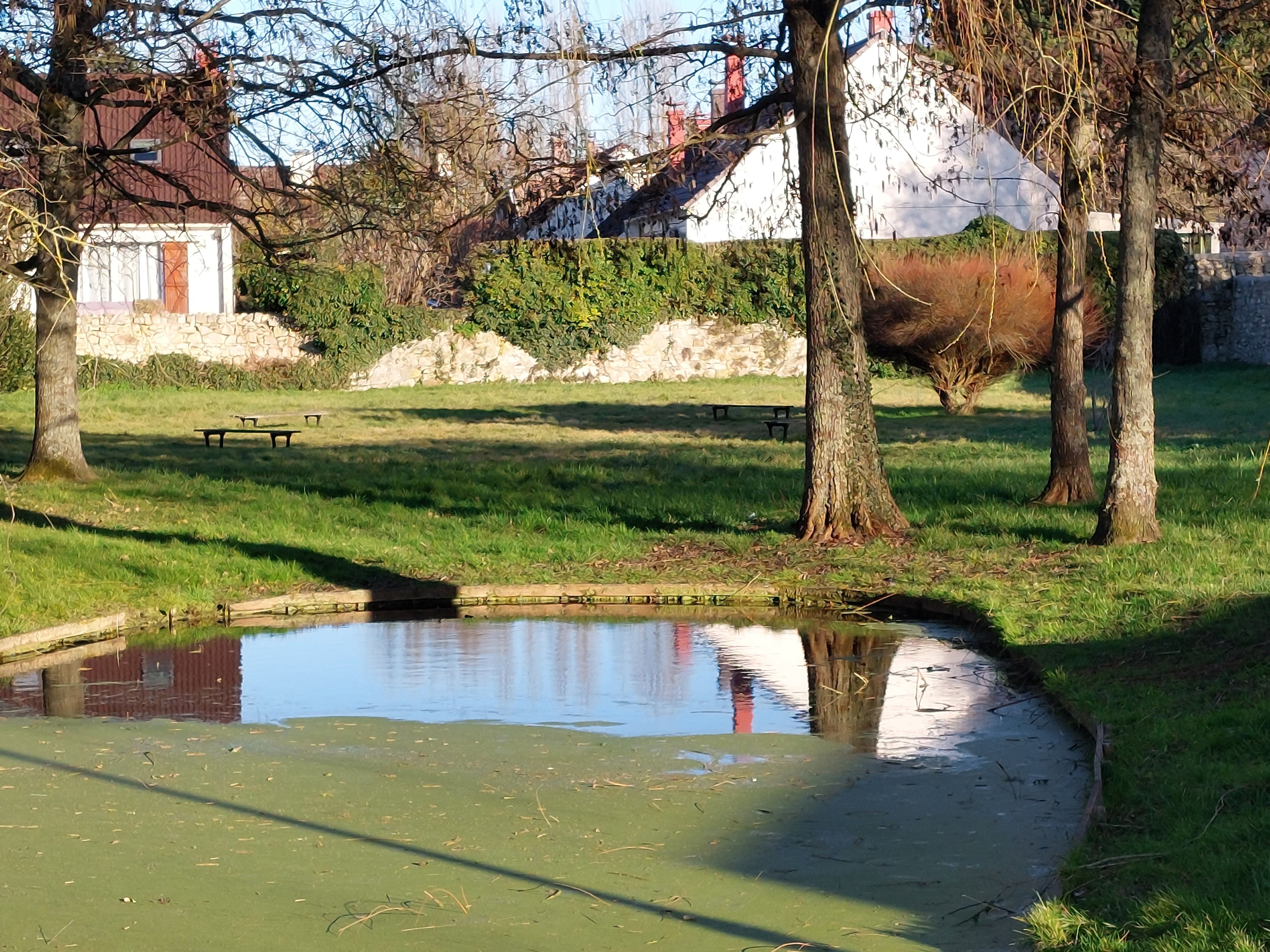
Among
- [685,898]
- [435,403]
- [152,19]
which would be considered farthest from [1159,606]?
[435,403]

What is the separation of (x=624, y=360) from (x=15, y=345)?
11892 mm

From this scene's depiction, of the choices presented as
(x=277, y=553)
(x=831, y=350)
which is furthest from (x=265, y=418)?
(x=831, y=350)

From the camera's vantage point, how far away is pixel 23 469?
49.3ft

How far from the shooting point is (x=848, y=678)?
27.8 ft

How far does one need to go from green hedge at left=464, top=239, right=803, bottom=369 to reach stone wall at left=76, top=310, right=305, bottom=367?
157 inches

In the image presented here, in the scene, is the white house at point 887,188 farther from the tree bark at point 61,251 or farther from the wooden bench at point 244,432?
the tree bark at point 61,251

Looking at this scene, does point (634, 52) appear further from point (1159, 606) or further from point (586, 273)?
point (586, 273)

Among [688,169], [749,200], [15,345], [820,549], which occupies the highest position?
[749,200]

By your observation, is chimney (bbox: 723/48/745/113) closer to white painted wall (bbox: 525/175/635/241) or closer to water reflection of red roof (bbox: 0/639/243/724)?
white painted wall (bbox: 525/175/635/241)

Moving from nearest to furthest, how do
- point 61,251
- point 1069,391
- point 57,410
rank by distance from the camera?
point 61,251 < point 1069,391 < point 57,410

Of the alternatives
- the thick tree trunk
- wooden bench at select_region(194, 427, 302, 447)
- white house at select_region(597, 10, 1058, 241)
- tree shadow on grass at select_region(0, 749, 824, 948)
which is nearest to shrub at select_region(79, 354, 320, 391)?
white house at select_region(597, 10, 1058, 241)

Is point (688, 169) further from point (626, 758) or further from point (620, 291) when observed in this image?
point (620, 291)

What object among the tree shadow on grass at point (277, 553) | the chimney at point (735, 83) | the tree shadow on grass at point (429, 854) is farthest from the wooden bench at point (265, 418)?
the tree shadow on grass at point (429, 854)

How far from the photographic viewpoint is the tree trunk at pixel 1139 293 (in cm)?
1002
